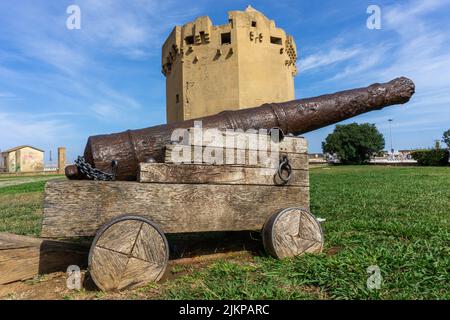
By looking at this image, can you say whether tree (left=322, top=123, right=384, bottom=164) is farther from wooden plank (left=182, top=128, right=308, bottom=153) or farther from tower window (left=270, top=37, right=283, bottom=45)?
wooden plank (left=182, top=128, right=308, bottom=153)

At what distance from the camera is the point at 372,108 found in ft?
11.4

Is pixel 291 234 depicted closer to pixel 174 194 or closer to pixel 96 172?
pixel 174 194

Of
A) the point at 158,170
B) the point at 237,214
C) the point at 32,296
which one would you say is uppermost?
the point at 158,170

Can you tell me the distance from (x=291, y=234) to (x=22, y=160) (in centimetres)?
4133

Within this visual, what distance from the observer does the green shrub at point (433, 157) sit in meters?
25.9

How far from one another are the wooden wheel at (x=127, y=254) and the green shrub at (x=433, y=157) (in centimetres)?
2898

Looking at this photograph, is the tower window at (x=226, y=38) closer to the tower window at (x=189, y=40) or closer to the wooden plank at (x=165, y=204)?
the tower window at (x=189, y=40)

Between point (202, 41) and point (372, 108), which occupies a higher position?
point (202, 41)

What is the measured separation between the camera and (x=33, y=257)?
243 cm

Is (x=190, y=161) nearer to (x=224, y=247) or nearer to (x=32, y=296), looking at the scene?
(x=224, y=247)

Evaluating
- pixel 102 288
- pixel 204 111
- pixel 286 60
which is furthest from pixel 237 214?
pixel 286 60

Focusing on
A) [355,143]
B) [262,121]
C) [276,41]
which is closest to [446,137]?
[355,143]
